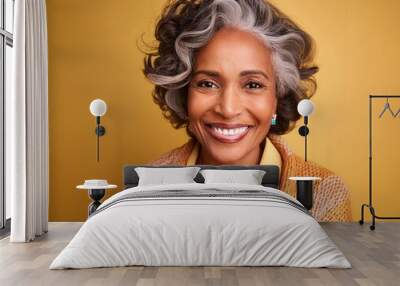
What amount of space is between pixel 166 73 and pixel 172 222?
3.28 m

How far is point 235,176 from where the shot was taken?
683 centimetres

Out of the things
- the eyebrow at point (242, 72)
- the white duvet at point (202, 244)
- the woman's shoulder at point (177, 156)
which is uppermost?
the eyebrow at point (242, 72)

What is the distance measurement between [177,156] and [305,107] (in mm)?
1797

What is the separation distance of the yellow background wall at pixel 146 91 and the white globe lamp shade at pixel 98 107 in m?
0.30

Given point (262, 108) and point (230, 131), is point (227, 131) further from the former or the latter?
point (262, 108)

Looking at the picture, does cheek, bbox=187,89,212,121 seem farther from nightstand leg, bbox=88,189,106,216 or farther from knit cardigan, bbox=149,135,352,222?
nightstand leg, bbox=88,189,106,216

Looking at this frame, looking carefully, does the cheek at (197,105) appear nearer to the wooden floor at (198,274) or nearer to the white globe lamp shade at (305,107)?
the white globe lamp shade at (305,107)

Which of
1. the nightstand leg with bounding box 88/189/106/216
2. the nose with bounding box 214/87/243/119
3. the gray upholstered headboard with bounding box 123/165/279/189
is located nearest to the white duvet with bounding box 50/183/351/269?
the nightstand leg with bounding box 88/189/106/216

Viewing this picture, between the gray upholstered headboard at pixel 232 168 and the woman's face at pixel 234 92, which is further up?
the woman's face at pixel 234 92

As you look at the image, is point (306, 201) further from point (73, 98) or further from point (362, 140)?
point (73, 98)

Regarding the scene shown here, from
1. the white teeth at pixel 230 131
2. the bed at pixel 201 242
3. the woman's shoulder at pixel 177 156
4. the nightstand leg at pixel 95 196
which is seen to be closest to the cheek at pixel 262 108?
the white teeth at pixel 230 131

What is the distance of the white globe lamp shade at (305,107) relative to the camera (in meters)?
7.33

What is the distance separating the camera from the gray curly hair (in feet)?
24.3

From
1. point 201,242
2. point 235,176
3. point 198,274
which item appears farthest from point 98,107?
point 198,274
